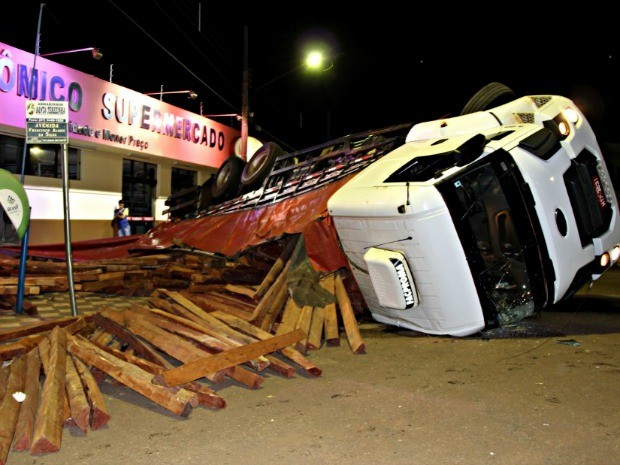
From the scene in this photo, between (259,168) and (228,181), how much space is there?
3.29ft

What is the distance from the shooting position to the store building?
13070 millimetres

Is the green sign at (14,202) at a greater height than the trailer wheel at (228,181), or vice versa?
the trailer wheel at (228,181)

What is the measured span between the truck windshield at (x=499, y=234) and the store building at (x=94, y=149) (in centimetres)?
1125

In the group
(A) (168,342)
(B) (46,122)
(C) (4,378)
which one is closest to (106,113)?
(B) (46,122)

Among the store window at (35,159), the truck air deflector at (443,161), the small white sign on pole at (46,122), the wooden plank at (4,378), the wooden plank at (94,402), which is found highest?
the store window at (35,159)

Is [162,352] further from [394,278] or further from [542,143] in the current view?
[542,143]

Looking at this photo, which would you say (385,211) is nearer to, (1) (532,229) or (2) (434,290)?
(2) (434,290)

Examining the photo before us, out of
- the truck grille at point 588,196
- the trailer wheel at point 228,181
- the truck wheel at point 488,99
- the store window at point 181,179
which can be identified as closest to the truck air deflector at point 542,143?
the truck grille at point 588,196

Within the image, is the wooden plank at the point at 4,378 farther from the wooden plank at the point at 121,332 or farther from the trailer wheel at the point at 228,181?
the trailer wheel at the point at 228,181

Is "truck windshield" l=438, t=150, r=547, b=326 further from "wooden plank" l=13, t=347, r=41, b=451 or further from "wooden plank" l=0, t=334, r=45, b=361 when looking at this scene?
"wooden plank" l=0, t=334, r=45, b=361

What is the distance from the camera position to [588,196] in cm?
625

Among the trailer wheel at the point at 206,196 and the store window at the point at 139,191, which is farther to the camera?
the store window at the point at 139,191

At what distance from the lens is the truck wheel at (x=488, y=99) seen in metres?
8.30

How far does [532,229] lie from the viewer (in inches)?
220
